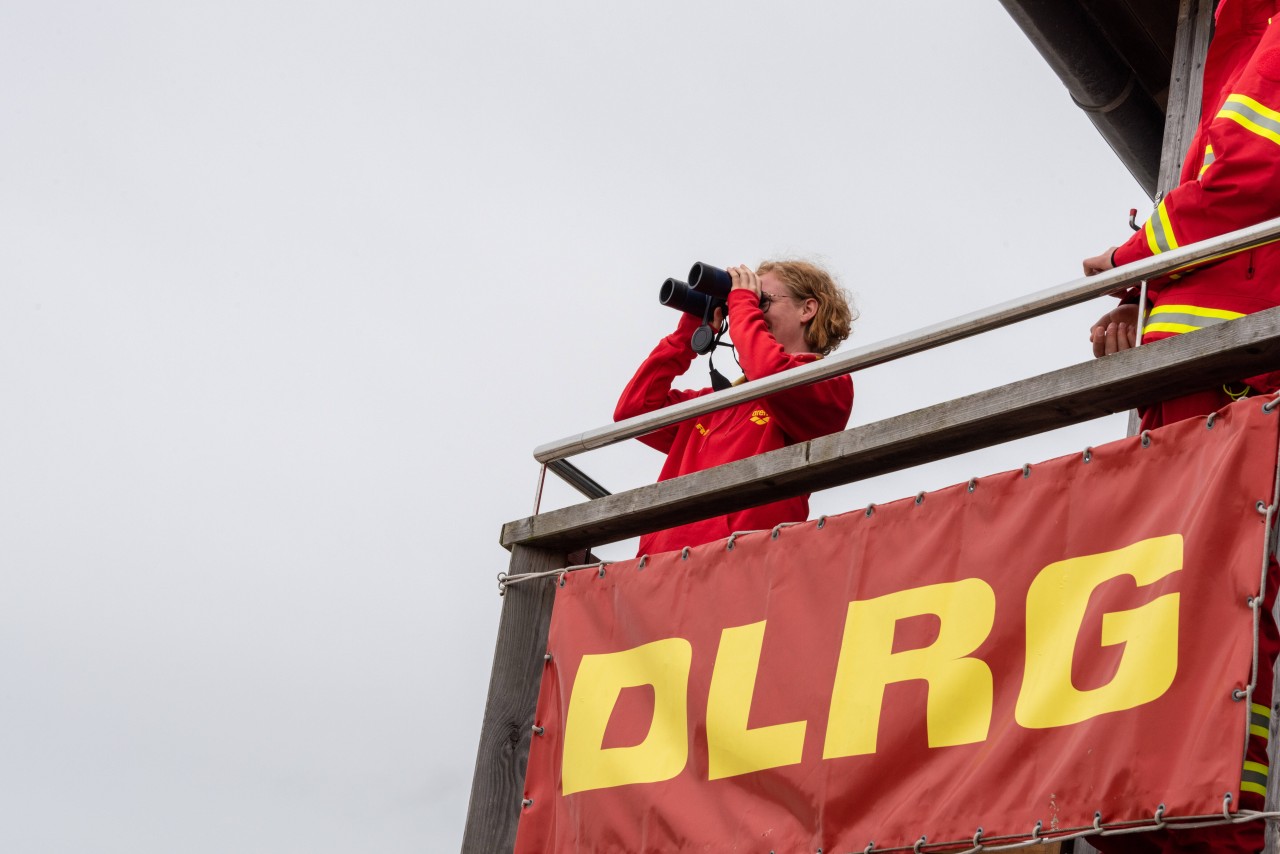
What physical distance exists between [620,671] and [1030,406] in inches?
Result: 43.8

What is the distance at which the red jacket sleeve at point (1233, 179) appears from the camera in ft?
10.4

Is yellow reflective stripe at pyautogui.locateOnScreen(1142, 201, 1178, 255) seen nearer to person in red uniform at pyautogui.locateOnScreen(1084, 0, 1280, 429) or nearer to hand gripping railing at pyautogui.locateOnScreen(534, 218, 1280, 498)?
person in red uniform at pyautogui.locateOnScreen(1084, 0, 1280, 429)

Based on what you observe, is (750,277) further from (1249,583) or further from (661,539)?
(1249,583)

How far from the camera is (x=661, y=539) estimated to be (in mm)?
4023

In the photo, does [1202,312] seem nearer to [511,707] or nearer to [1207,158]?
[1207,158]

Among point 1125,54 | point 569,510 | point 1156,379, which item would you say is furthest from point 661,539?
point 1125,54

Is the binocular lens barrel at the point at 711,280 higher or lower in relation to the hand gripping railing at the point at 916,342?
higher

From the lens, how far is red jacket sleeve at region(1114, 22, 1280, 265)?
3.16 meters

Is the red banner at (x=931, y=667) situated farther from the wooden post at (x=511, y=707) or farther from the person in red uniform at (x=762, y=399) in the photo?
the person in red uniform at (x=762, y=399)

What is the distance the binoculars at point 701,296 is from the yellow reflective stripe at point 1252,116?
1627mm

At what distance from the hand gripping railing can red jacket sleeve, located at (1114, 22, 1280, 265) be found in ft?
0.47

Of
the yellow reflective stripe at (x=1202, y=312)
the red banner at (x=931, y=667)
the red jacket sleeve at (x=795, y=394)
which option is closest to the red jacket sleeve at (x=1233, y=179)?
the yellow reflective stripe at (x=1202, y=312)

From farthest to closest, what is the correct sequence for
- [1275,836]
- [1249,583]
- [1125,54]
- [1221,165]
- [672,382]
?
[1125,54] → [672,382] → [1221,165] → [1275,836] → [1249,583]

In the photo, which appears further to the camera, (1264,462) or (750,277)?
(750,277)
